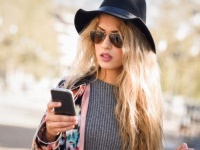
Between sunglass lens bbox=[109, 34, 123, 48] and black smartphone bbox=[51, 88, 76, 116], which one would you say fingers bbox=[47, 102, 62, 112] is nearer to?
black smartphone bbox=[51, 88, 76, 116]

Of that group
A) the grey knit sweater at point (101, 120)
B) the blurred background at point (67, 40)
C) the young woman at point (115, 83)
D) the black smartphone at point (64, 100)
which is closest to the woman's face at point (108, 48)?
the young woman at point (115, 83)

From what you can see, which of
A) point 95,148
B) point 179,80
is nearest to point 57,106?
point 95,148

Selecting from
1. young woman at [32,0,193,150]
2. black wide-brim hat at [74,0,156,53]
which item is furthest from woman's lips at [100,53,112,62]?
black wide-brim hat at [74,0,156,53]

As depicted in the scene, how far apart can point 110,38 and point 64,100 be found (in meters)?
0.51

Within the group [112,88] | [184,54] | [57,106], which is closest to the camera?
[57,106]

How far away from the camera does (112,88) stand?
229 cm

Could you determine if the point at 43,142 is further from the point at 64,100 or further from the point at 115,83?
the point at 115,83

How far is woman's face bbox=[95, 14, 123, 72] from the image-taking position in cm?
221

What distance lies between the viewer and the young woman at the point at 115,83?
2.14m

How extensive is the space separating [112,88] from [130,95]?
111 mm

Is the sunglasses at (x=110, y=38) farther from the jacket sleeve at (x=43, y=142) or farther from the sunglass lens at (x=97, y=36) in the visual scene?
the jacket sleeve at (x=43, y=142)

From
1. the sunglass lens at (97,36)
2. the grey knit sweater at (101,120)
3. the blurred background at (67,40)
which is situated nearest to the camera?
the grey knit sweater at (101,120)

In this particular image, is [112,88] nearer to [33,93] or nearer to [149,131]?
[149,131]

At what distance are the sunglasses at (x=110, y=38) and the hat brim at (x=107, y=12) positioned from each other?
Result: 11cm
